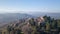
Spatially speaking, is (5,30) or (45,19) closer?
(5,30)

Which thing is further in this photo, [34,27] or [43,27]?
[43,27]

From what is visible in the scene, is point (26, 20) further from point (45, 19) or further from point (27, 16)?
point (45, 19)

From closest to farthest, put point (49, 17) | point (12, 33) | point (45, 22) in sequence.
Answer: point (12, 33)
point (45, 22)
point (49, 17)

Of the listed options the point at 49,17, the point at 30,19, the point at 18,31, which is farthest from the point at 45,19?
the point at 18,31

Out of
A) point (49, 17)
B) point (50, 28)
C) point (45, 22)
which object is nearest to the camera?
point (50, 28)

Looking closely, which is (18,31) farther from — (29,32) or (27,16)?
(27,16)

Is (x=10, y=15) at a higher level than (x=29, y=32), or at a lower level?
higher

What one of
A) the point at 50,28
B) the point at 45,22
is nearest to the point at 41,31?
the point at 50,28
